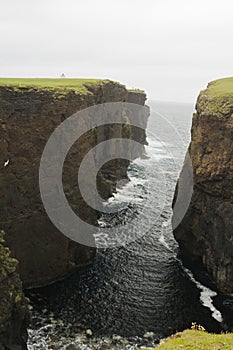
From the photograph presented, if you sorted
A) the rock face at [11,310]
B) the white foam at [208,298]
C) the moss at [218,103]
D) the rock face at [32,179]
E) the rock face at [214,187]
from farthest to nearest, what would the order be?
the moss at [218,103] → the rock face at [214,187] → the rock face at [32,179] → the white foam at [208,298] → the rock face at [11,310]

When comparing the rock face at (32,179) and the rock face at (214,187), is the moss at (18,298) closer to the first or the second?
the rock face at (32,179)

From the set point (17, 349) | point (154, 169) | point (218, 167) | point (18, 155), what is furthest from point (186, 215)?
point (154, 169)

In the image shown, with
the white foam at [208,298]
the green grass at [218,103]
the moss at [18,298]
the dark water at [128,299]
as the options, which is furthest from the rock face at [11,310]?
the green grass at [218,103]

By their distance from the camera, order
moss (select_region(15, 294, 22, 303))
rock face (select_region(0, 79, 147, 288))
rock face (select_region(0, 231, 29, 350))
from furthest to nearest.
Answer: rock face (select_region(0, 79, 147, 288))
moss (select_region(15, 294, 22, 303))
rock face (select_region(0, 231, 29, 350))

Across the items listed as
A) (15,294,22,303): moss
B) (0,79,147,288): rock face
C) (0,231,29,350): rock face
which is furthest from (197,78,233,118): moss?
(15,294,22,303): moss

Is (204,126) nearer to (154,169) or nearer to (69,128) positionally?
(69,128)

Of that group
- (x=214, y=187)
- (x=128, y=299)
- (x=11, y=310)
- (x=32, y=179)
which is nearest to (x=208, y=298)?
(x=128, y=299)

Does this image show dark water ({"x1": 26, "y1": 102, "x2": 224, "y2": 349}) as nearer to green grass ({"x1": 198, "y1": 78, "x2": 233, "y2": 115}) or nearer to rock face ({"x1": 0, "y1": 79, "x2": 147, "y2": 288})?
rock face ({"x1": 0, "y1": 79, "x2": 147, "y2": 288})
